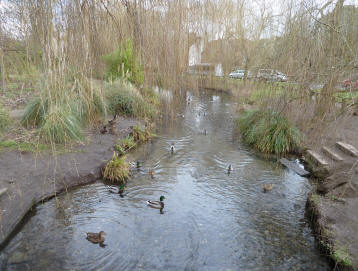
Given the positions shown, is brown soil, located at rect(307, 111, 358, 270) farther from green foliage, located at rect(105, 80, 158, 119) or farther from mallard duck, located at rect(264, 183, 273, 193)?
green foliage, located at rect(105, 80, 158, 119)

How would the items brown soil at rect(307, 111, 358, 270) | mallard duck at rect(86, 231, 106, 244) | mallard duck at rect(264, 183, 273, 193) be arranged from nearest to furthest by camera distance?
brown soil at rect(307, 111, 358, 270) < mallard duck at rect(86, 231, 106, 244) < mallard duck at rect(264, 183, 273, 193)

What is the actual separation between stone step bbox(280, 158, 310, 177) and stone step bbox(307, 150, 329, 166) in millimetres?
376

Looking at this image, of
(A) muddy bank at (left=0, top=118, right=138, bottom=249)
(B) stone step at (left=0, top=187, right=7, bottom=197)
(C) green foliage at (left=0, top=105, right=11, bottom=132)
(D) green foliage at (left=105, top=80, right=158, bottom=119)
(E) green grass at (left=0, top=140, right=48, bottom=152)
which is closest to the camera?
(A) muddy bank at (left=0, top=118, right=138, bottom=249)

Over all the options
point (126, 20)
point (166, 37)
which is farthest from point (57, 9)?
point (166, 37)

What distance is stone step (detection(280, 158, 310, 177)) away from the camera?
6.10 meters

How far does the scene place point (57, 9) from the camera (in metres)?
1.56

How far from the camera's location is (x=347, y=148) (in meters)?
6.27

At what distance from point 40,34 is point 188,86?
482 cm

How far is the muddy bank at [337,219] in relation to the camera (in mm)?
3293

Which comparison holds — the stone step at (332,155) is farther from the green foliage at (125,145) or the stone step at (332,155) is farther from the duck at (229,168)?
the green foliage at (125,145)

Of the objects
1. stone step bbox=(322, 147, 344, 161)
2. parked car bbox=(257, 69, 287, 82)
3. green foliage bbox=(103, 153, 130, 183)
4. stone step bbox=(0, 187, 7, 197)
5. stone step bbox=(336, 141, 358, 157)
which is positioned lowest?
Result: green foliage bbox=(103, 153, 130, 183)

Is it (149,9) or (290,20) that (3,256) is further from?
(290,20)

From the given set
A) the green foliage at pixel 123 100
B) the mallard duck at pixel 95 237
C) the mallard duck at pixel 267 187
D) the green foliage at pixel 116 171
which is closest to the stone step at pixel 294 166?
the mallard duck at pixel 267 187

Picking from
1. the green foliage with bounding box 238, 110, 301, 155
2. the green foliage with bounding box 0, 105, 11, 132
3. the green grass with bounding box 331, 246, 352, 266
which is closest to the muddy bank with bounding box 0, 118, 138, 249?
the green foliage with bounding box 0, 105, 11, 132
